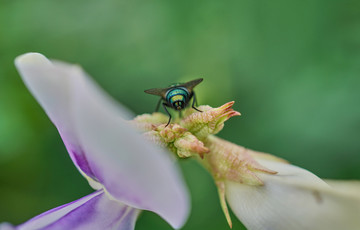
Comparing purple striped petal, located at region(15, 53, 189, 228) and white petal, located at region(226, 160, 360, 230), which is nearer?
purple striped petal, located at region(15, 53, 189, 228)

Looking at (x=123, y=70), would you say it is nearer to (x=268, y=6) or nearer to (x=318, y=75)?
(x=268, y=6)

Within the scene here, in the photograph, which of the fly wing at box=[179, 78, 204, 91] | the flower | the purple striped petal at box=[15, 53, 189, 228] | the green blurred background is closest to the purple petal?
the flower

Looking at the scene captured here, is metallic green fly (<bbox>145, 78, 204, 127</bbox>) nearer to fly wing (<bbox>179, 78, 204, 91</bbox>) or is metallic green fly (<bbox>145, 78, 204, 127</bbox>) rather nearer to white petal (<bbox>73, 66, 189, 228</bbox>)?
fly wing (<bbox>179, 78, 204, 91</bbox>)

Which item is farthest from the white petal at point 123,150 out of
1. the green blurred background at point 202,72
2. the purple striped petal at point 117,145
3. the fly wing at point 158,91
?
the green blurred background at point 202,72

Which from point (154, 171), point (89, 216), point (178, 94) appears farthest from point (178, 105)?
point (154, 171)

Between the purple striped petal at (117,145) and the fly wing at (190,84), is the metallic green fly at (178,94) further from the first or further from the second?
the purple striped petal at (117,145)
